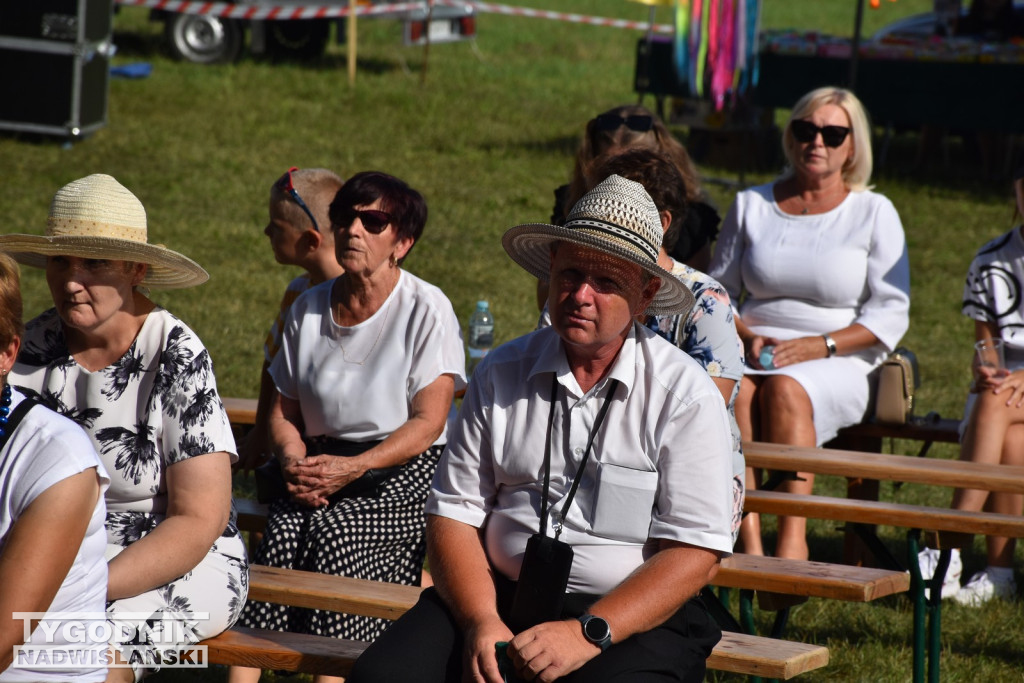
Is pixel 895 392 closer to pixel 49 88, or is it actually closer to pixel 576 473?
pixel 576 473

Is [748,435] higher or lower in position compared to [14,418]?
lower

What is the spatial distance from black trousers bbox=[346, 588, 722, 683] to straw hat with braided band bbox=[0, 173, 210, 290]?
1.08 meters

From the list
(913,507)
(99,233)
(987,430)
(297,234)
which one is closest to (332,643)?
(99,233)

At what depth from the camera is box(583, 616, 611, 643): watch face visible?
8.62 feet

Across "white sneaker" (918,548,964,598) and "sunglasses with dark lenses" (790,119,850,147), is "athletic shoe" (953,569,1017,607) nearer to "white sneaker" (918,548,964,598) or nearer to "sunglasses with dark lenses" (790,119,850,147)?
"white sneaker" (918,548,964,598)

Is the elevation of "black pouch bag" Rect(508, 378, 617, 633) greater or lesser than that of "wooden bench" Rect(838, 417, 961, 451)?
greater

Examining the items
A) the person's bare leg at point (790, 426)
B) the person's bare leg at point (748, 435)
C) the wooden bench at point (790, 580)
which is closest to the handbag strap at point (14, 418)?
the wooden bench at point (790, 580)

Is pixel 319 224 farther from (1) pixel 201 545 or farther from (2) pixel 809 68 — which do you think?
(2) pixel 809 68

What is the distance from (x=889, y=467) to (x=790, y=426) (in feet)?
1.62

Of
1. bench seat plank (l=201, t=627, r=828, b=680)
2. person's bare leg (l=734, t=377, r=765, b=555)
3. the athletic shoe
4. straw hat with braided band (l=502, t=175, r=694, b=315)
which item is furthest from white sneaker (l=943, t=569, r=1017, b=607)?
straw hat with braided band (l=502, t=175, r=694, b=315)

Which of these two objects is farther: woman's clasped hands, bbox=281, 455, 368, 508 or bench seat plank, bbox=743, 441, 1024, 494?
bench seat plank, bbox=743, 441, 1024, 494

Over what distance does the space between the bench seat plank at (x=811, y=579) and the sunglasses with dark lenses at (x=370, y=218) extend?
57.5 inches

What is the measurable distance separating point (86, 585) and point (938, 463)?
2.90 m

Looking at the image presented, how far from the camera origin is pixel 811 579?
11.2ft
